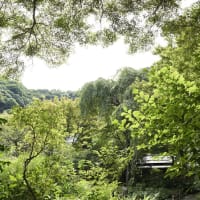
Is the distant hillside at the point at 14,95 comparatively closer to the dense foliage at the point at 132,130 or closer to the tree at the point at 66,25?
the dense foliage at the point at 132,130

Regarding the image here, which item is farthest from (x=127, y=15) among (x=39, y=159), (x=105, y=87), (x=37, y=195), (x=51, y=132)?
(x=105, y=87)

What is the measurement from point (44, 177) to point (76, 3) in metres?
2.28

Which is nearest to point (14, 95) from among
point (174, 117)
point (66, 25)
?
point (66, 25)

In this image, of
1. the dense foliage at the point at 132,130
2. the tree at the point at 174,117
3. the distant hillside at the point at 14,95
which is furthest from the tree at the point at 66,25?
the distant hillside at the point at 14,95

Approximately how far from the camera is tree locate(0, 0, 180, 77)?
4129 mm

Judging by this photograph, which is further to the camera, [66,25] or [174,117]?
[66,25]

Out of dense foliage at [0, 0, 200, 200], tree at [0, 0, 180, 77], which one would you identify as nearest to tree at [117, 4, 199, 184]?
dense foliage at [0, 0, 200, 200]

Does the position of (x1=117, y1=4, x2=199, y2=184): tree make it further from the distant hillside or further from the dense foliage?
the distant hillside

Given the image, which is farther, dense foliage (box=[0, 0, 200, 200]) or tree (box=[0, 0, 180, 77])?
tree (box=[0, 0, 180, 77])

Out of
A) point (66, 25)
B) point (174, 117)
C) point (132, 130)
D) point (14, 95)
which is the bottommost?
point (14, 95)

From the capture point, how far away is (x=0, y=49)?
4.70m

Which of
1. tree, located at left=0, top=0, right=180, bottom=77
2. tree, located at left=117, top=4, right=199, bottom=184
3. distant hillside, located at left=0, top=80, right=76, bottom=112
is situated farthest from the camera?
distant hillside, located at left=0, top=80, right=76, bottom=112

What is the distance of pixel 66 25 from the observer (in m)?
4.25

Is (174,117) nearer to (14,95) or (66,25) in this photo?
(66,25)
